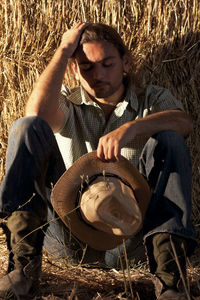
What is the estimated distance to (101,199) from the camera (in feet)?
7.30

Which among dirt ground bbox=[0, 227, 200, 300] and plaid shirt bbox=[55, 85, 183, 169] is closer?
dirt ground bbox=[0, 227, 200, 300]

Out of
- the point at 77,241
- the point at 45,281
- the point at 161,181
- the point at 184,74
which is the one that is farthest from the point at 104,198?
the point at 184,74

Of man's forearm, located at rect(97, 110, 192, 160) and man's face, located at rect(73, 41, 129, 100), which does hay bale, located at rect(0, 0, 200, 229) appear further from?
man's forearm, located at rect(97, 110, 192, 160)

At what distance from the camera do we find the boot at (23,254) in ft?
7.44

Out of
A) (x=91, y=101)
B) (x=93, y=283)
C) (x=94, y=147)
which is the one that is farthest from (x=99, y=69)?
(x=93, y=283)

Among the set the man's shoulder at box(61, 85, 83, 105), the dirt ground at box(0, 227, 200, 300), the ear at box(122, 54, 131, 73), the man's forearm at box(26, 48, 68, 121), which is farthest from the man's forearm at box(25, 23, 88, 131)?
the dirt ground at box(0, 227, 200, 300)

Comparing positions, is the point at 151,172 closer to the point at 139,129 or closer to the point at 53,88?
the point at 139,129

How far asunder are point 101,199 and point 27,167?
0.36 meters

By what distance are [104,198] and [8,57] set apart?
1566 mm

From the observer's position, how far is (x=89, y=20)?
3385 mm

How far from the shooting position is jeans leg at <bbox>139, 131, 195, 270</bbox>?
2322mm

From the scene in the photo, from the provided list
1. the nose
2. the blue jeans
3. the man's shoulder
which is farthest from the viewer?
the man's shoulder

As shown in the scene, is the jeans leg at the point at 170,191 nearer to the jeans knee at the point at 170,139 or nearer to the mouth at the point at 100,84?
the jeans knee at the point at 170,139

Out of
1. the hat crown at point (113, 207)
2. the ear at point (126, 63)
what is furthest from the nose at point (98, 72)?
the hat crown at point (113, 207)
